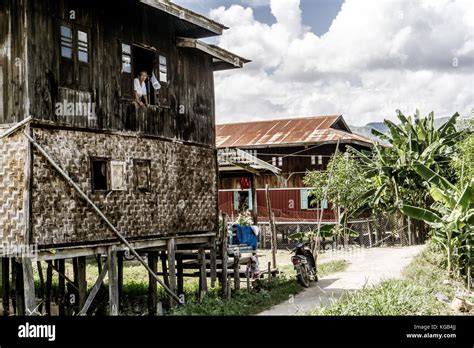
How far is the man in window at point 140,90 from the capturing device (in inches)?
450

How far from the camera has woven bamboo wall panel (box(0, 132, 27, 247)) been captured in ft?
29.6

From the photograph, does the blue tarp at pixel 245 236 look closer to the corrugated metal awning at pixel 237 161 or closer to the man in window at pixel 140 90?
the corrugated metal awning at pixel 237 161

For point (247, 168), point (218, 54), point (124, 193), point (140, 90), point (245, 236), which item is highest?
point (218, 54)

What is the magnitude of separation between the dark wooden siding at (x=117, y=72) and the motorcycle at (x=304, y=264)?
369 cm

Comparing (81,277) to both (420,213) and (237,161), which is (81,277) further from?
(420,213)

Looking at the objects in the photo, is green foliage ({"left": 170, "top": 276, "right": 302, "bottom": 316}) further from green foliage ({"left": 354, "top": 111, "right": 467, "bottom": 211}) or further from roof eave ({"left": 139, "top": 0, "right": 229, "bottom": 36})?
green foliage ({"left": 354, "top": 111, "right": 467, "bottom": 211})

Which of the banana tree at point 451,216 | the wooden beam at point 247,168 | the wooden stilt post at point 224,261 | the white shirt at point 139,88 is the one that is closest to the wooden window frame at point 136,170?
the white shirt at point 139,88

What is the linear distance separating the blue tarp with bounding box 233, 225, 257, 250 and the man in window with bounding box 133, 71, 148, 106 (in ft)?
16.1

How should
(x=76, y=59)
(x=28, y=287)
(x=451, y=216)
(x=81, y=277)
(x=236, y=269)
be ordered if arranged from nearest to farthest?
1. (x=28, y=287)
2. (x=76, y=59)
3. (x=81, y=277)
4. (x=451, y=216)
5. (x=236, y=269)

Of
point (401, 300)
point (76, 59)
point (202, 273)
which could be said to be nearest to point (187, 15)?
point (76, 59)

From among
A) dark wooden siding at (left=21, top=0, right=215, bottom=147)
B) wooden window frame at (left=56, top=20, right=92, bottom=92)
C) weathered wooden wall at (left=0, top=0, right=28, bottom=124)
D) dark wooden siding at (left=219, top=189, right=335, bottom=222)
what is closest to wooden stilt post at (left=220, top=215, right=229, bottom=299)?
dark wooden siding at (left=21, top=0, right=215, bottom=147)

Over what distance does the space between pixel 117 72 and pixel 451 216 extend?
743cm

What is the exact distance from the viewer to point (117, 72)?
10953 millimetres
